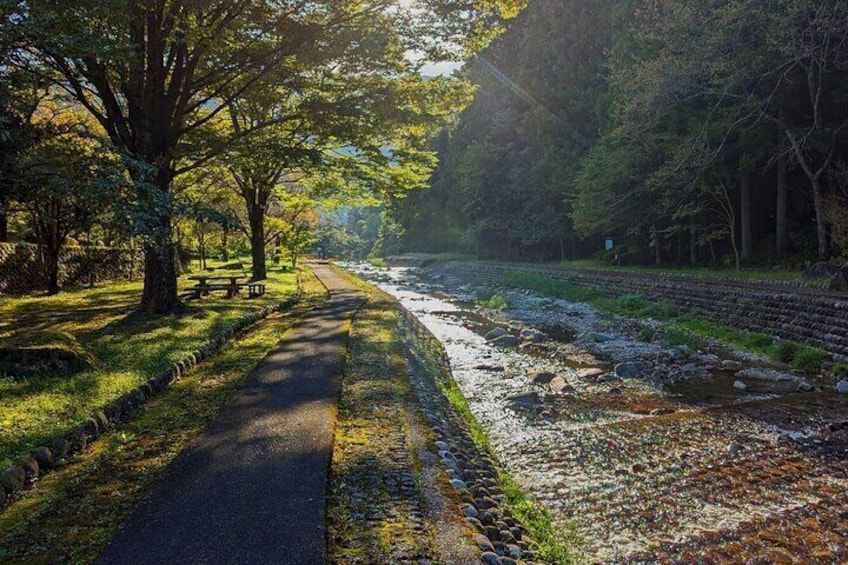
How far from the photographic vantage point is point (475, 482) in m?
5.23

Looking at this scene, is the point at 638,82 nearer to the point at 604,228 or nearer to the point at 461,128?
the point at 604,228

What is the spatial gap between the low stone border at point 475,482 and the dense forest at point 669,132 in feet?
50.5

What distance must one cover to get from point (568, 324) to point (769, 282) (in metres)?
6.01

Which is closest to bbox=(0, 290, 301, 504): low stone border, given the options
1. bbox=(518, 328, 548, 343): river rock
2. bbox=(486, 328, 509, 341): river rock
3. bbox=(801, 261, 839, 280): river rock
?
bbox=(486, 328, 509, 341): river rock

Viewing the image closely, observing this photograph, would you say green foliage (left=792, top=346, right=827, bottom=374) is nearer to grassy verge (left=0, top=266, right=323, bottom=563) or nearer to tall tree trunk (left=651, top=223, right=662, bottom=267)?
grassy verge (left=0, top=266, right=323, bottom=563)

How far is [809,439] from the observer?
6.91 metres

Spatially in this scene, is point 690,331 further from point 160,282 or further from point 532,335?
point 160,282

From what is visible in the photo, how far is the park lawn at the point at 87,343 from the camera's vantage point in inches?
208

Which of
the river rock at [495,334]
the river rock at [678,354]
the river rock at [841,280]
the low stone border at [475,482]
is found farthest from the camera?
the river rock at [495,334]

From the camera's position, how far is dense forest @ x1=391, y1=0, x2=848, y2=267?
17734 mm

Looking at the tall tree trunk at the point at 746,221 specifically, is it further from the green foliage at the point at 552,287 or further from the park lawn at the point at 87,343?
the park lawn at the point at 87,343

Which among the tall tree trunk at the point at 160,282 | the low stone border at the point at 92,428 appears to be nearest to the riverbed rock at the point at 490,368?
the low stone border at the point at 92,428

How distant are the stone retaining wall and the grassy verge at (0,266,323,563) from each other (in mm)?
14089

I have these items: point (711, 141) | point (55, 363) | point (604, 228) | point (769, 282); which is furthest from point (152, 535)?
point (604, 228)
